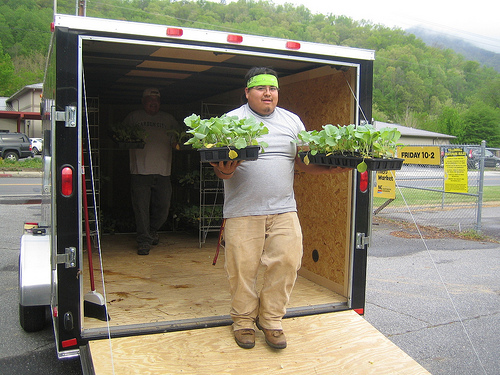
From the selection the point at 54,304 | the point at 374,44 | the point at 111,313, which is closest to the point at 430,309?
the point at 111,313

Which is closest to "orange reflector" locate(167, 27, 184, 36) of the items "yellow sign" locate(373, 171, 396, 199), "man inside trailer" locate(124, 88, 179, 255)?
"man inside trailer" locate(124, 88, 179, 255)

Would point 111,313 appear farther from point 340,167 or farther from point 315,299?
point 340,167

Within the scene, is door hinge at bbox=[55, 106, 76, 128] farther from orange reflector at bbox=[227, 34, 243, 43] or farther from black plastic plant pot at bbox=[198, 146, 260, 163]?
orange reflector at bbox=[227, 34, 243, 43]

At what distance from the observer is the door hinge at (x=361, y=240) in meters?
3.86

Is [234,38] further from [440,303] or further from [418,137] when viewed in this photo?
[418,137]

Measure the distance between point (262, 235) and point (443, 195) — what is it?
920 centimetres

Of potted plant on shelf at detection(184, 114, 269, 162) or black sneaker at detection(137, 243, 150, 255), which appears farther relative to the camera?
black sneaker at detection(137, 243, 150, 255)

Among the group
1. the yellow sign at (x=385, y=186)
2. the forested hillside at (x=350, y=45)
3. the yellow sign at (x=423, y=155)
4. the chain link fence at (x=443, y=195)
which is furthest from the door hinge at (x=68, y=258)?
the forested hillside at (x=350, y=45)

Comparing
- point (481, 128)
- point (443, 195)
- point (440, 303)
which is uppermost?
point (481, 128)

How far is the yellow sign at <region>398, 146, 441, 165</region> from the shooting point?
10.2 meters

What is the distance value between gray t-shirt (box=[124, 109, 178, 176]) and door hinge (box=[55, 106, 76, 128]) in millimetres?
3060

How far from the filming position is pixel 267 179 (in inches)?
131

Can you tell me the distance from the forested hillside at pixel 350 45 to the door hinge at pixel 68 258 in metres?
14.7

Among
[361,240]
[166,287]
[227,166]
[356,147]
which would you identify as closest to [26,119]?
[166,287]
